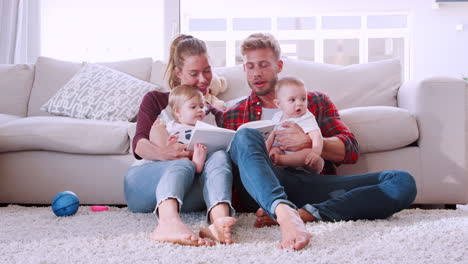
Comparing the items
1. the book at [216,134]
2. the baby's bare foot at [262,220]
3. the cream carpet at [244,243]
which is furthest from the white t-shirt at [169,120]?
the baby's bare foot at [262,220]

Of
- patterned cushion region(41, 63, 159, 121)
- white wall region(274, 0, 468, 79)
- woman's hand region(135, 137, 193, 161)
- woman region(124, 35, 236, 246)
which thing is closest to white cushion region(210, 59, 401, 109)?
patterned cushion region(41, 63, 159, 121)

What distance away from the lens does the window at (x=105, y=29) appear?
17.8 feet

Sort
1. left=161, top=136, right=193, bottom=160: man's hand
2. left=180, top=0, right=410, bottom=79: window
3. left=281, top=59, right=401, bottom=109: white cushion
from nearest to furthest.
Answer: left=161, top=136, right=193, bottom=160: man's hand
left=281, top=59, right=401, bottom=109: white cushion
left=180, top=0, right=410, bottom=79: window

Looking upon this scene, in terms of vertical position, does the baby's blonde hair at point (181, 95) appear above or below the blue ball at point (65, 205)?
above

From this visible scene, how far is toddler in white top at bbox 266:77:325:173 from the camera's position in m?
1.74

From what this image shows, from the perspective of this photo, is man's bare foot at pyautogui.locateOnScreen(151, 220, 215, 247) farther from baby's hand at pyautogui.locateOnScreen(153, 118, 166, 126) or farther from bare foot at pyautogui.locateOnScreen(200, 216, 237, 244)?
baby's hand at pyautogui.locateOnScreen(153, 118, 166, 126)

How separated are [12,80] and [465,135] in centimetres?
266

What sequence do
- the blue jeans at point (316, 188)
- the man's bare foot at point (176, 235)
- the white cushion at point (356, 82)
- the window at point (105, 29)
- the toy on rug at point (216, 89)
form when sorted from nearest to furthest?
the man's bare foot at point (176, 235) → the blue jeans at point (316, 188) → the toy on rug at point (216, 89) → the white cushion at point (356, 82) → the window at point (105, 29)

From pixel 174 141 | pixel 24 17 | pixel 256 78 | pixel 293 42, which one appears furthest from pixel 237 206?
pixel 293 42

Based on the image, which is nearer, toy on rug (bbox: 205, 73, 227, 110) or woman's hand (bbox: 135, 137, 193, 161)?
woman's hand (bbox: 135, 137, 193, 161)

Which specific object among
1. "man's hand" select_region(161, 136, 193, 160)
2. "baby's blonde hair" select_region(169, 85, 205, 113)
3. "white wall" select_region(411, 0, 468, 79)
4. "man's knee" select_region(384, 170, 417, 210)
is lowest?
"man's knee" select_region(384, 170, 417, 210)

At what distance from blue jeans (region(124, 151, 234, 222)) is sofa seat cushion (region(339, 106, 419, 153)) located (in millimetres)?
763

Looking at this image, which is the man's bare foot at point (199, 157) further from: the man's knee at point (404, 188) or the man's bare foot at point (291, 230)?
the man's knee at point (404, 188)

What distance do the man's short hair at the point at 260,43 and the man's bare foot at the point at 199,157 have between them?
459 millimetres
